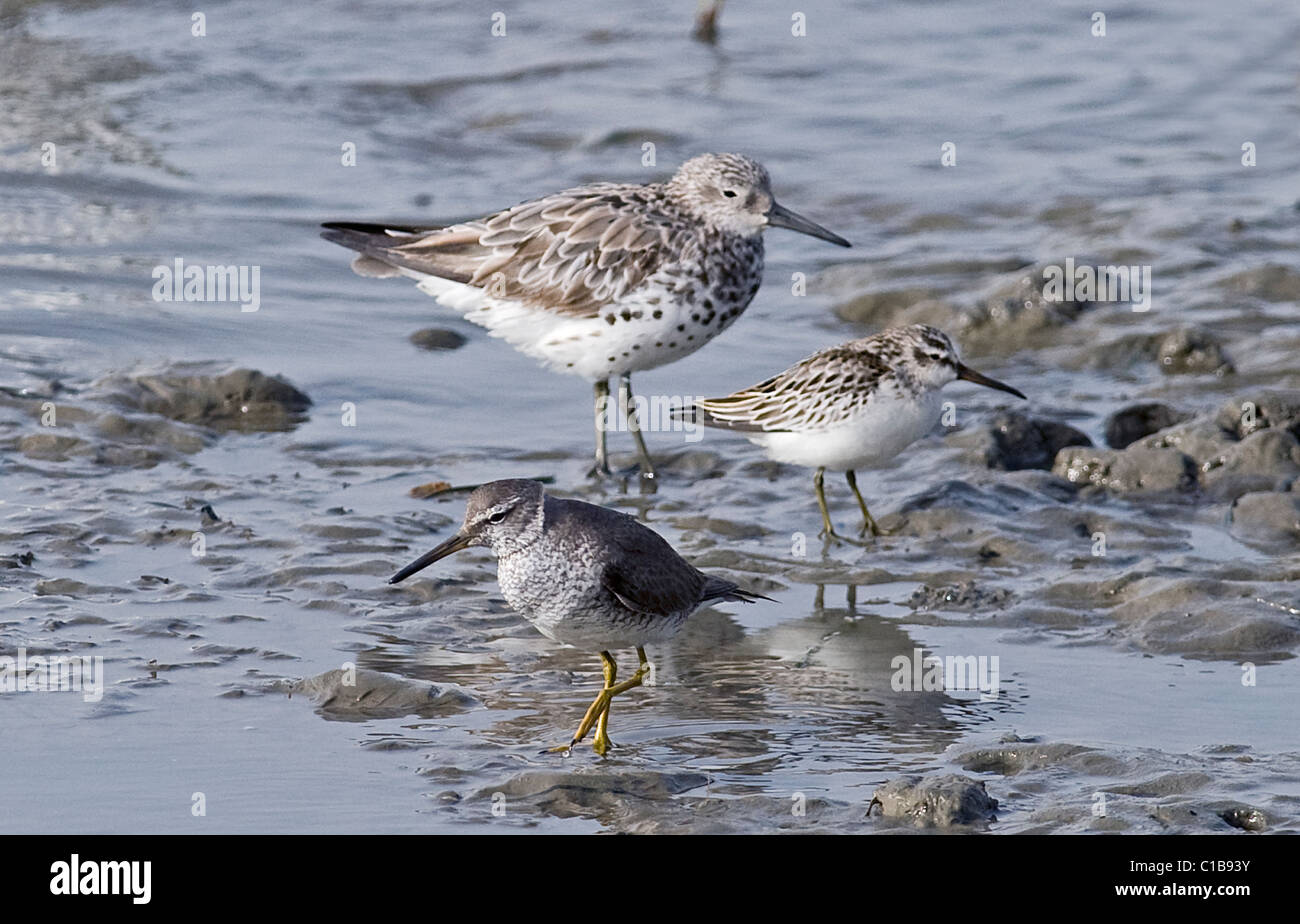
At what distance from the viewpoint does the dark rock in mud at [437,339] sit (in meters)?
11.1

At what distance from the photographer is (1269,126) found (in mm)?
15578

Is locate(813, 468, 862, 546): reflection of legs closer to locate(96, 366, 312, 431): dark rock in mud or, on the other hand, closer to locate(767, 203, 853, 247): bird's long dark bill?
locate(767, 203, 853, 247): bird's long dark bill

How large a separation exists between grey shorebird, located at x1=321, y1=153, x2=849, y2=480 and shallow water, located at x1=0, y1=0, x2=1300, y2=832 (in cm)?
62

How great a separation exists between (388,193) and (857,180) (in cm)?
364

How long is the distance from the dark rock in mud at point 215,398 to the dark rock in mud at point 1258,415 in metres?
4.74

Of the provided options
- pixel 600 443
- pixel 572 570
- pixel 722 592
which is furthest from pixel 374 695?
pixel 600 443

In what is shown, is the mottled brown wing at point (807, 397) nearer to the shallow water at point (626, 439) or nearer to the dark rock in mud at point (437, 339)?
the shallow water at point (626, 439)

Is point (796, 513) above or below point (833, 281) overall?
below

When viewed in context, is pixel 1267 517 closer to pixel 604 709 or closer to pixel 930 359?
pixel 930 359

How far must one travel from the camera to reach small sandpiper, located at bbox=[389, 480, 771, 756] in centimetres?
608

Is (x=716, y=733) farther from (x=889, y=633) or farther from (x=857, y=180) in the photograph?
(x=857, y=180)

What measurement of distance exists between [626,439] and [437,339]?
1.69m

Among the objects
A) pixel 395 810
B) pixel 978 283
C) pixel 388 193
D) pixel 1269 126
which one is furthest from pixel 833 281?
pixel 395 810

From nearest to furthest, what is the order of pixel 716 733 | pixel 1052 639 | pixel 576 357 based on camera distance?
pixel 716 733
pixel 1052 639
pixel 576 357
